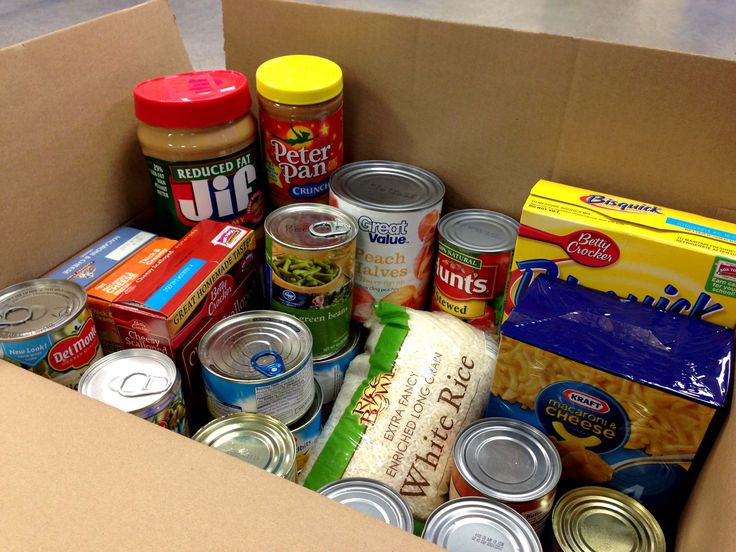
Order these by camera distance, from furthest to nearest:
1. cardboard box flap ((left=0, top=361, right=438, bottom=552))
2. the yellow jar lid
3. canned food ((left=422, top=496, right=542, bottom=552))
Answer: the yellow jar lid
canned food ((left=422, top=496, right=542, bottom=552))
cardboard box flap ((left=0, top=361, right=438, bottom=552))

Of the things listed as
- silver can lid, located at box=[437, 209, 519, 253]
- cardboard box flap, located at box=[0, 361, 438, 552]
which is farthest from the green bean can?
cardboard box flap, located at box=[0, 361, 438, 552]

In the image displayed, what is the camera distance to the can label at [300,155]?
3.79 feet

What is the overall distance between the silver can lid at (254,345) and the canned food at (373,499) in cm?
18

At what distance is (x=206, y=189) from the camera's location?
3.77 feet

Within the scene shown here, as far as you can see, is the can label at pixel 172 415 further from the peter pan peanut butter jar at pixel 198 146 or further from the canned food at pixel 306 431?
the peter pan peanut butter jar at pixel 198 146

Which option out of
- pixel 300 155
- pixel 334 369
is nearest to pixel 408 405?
pixel 334 369

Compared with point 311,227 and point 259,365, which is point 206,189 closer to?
point 311,227

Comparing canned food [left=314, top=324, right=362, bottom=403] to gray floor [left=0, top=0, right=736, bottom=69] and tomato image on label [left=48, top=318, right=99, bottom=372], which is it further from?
gray floor [left=0, top=0, right=736, bottom=69]

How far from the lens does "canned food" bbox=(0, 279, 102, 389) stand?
33.1 inches

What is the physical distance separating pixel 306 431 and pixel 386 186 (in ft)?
1.65

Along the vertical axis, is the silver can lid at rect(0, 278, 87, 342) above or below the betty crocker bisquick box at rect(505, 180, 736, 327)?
below

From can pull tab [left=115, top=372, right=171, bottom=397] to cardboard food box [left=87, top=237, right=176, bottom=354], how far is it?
0.13m

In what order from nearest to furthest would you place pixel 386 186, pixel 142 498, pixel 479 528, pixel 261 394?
pixel 142 498 < pixel 479 528 < pixel 261 394 < pixel 386 186

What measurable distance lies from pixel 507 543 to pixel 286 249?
55cm
